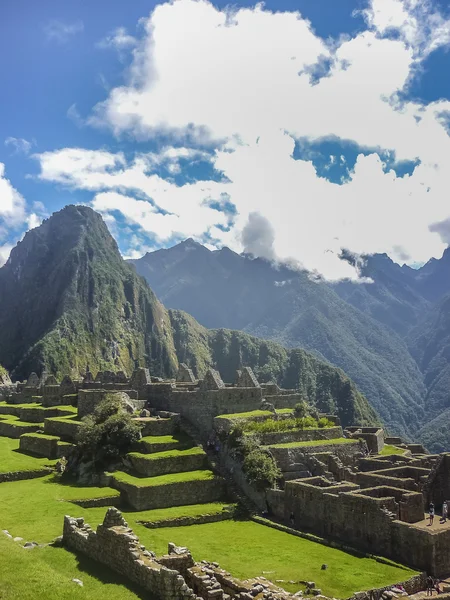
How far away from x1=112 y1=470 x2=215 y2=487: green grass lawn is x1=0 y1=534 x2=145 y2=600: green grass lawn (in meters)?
13.2

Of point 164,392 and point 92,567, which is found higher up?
point 164,392

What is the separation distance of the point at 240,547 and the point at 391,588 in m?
6.10

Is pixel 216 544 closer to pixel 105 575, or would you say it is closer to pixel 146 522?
pixel 146 522

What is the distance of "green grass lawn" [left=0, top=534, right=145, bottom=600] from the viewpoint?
450 inches

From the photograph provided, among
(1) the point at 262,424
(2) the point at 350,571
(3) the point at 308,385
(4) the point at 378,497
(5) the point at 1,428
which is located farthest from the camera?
(3) the point at 308,385

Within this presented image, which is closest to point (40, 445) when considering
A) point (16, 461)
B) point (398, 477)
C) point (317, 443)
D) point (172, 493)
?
point (16, 461)

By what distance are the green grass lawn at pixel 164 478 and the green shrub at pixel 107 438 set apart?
1.54 metres

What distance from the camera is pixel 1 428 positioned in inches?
1720

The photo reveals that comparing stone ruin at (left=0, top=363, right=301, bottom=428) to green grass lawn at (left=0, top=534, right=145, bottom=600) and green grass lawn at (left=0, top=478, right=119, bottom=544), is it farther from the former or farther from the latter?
green grass lawn at (left=0, top=534, right=145, bottom=600)

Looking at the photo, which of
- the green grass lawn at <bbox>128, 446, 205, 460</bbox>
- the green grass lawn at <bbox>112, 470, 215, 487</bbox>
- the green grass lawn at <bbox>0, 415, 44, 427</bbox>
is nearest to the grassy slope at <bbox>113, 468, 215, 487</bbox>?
the green grass lawn at <bbox>112, 470, 215, 487</bbox>

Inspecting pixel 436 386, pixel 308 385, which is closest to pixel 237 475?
pixel 308 385

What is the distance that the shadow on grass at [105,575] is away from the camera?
12477 mm

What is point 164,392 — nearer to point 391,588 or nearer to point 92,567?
point 391,588

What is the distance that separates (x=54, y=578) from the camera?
12.2m
